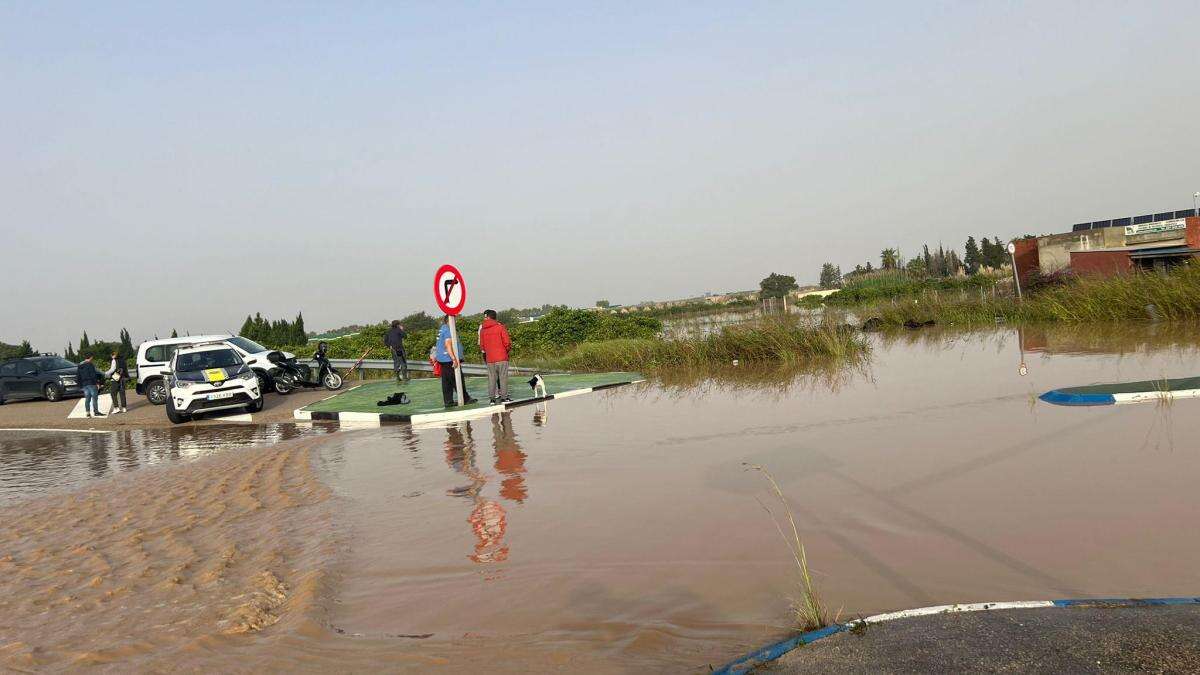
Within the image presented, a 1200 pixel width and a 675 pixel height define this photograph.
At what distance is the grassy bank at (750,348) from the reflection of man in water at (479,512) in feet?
42.2

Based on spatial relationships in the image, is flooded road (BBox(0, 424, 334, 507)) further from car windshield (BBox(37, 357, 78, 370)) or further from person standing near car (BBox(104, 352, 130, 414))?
car windshield (BBox(37, 357, 78, 370))

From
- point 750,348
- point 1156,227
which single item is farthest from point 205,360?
point 1156,227

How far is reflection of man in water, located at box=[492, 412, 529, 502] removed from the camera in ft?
29.2

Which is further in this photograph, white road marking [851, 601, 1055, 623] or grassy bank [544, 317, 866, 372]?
grassy bank [544, 317, 866, 372]

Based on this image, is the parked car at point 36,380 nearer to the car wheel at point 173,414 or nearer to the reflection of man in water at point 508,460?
the car wheel at point 173,414

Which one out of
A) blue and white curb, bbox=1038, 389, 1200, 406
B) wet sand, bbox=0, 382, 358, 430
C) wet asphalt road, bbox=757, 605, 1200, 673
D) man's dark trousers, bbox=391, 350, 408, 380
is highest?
man's dark trousers, bbox=391, 350, 408, 380

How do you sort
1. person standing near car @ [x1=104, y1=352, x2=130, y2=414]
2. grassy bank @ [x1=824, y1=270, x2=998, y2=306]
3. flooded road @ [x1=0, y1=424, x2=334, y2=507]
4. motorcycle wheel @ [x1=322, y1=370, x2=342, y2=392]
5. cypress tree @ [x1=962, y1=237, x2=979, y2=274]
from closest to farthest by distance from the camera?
1. flooded road @ [x1=0, y1=424, x2=334, y2=507]
2. person standing near car @ [x1=104, y1=352, x2=130, y2=414]
3. motorcycle wheel @ [x1=322, y1=370, x2=342, y2=392]
4. grassy bank @ [x1=824, y1=270, x2=998, y2=306]
5. cypress tree @ [x1=962, y1=237, x2=979, y2=274]

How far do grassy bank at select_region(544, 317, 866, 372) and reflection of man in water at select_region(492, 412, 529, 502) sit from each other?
1020 cm

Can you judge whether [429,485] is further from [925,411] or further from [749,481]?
[925,411]

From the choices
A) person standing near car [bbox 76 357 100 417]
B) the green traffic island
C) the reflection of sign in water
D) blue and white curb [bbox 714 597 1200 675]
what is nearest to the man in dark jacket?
the green traffic island

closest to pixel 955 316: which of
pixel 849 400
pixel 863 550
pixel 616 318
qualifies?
pixel 616 318

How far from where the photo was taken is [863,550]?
591cm

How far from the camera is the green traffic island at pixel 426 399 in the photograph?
16.6 m

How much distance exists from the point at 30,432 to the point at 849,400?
63.3 ft
